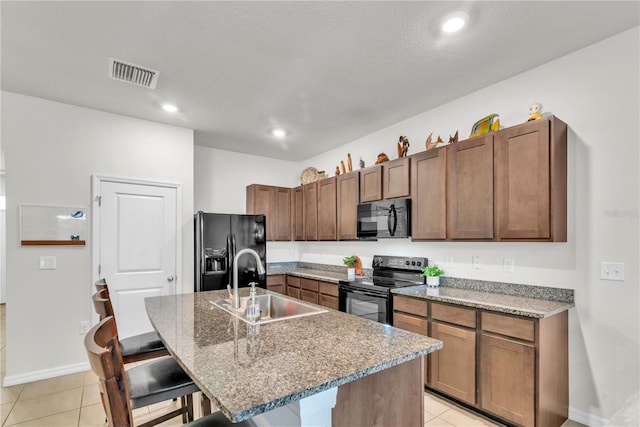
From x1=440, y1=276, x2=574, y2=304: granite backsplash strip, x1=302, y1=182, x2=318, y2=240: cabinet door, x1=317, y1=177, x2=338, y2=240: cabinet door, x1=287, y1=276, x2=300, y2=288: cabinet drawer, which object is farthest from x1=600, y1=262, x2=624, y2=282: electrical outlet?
x1=287, y1=276, x2=300, y2=288: cabinet drawer

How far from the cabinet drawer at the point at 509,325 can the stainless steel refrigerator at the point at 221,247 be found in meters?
2.74

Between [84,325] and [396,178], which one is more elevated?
[396,178]

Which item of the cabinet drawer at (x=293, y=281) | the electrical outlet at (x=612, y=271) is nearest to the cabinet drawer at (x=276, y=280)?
the cabinet drawer at (x=293, y=281)

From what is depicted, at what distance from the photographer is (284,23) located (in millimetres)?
2086

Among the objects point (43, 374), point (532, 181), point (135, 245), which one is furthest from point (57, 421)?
point (532, 181)

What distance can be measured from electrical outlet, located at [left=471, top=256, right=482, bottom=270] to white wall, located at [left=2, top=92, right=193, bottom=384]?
12.4 ft

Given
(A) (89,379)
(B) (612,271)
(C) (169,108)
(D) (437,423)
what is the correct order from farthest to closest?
(C) (169,108) < (A) (89,379) < (D) (437,423) < (B) (612,271)

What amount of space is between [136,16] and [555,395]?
12.4 ft

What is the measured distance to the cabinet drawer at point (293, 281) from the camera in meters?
4.65

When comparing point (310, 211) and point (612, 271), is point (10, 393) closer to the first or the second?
point (310, 211)

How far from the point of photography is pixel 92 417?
2.46 metres

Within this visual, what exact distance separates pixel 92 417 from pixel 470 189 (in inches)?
140

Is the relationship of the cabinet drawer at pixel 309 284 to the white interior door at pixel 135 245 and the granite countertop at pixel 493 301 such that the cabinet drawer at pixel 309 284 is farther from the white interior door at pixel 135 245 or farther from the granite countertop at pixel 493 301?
the white interior door at pixel 135 245

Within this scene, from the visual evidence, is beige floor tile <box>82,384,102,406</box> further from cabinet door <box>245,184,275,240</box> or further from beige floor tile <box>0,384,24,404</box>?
cabinet door <box>245,184,275,240</box>
